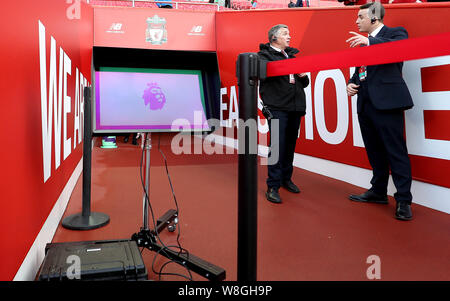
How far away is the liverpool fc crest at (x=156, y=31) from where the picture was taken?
5594mm

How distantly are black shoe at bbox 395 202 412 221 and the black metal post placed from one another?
1488mm

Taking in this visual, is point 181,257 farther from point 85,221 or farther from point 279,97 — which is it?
point 279,97

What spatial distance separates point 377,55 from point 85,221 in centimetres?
A: 186

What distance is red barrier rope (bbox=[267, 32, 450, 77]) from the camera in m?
0.73

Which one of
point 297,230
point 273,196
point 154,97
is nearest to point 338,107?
point 273,196

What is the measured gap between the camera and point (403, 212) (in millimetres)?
2129

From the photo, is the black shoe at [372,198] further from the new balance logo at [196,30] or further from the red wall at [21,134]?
the new balance logo at [196,30]

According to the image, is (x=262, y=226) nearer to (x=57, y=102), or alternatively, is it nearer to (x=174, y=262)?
(x=174, y=262)

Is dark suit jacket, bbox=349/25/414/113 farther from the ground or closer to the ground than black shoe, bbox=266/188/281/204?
farther from the ground

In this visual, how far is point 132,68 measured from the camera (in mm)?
1651

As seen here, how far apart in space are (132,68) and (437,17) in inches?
81.9

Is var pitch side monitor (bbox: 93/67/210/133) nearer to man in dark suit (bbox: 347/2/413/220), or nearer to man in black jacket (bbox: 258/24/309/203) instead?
man in black jacket (bbox: 258/24/309/203)

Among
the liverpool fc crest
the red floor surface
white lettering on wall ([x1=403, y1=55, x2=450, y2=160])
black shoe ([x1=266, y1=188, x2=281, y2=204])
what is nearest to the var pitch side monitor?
the red floor surface

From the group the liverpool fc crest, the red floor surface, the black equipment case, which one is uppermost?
the liverpool fc crest
